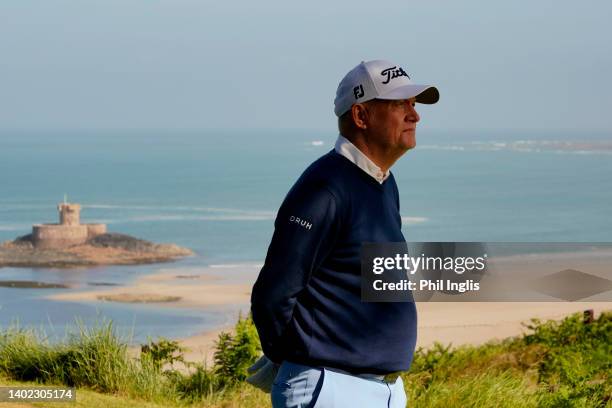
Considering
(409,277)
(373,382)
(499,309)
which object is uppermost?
(409,277)

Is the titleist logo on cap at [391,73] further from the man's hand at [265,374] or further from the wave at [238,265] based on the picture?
the wave at [238,265]

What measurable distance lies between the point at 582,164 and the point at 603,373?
127 meters

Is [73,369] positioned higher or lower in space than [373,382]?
lower

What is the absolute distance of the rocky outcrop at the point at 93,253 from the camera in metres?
57.2

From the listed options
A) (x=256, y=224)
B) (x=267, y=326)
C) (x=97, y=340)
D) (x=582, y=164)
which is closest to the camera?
(x=267, y=326)

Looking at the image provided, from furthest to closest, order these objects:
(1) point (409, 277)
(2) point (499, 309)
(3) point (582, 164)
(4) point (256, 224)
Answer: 1. (3) point (582, 164)
2. (4) point (256, 224)
3. (2) point (499, 309)
4. (1) point (409, 277)

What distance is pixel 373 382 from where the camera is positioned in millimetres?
3770

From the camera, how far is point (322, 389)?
3680 mm

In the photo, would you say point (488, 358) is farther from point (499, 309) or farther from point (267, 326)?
point (499, 309)

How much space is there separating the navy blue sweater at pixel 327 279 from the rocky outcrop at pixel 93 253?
52644 mm

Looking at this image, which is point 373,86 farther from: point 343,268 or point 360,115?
point 343,268

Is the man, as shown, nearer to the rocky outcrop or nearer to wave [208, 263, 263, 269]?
the rocky outcrop

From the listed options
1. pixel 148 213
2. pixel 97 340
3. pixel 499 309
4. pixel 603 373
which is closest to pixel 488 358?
pixel 603 373

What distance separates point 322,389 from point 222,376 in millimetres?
5947
